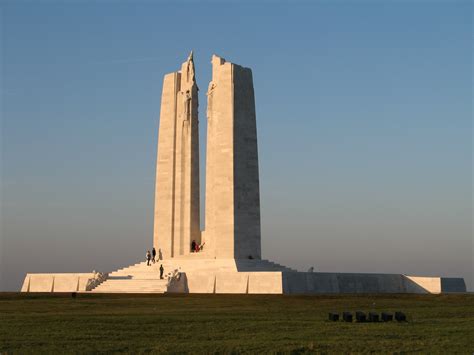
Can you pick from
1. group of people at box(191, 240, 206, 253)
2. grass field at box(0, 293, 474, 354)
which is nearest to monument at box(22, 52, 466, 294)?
group of people at box(191, 240, 206, 253)

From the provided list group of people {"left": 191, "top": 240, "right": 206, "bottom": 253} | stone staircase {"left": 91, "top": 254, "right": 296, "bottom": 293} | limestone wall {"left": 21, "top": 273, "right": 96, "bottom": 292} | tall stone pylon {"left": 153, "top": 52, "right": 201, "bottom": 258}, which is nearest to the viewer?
stone staircase {"left": 91, "top": 254, "right": 296, "bottom": 293}

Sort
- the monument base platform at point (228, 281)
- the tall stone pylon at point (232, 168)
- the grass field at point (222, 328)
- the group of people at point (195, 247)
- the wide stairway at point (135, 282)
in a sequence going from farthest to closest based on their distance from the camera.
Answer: the group of people at point (195, 247), the tall stone pylon at point (232, 168), the wide stairway at point (135, 282), the monument base platform at point (228, 281), the grass field at point (222, 328)

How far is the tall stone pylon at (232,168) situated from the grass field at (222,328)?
1726cm

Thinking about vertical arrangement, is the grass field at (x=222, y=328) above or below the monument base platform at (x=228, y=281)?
below

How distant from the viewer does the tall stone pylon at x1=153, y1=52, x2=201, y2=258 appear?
51000 millimetres

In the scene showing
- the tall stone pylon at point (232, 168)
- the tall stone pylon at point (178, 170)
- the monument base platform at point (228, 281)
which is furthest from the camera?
the tall stone pylon at point (178, 170)

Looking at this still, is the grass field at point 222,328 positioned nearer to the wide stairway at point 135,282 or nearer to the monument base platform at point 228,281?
the monument base platform at point 228,281

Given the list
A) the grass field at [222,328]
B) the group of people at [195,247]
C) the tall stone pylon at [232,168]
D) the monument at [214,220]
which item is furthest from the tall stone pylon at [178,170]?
the grass field at [222,328]

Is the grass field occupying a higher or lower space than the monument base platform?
lower

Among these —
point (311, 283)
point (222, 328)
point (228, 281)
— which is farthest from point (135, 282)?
point (222, 328)

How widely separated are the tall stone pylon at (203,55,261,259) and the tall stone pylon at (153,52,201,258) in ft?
6.36

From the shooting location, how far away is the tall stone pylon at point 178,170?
51.0 m

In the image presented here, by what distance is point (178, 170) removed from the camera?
51.4m

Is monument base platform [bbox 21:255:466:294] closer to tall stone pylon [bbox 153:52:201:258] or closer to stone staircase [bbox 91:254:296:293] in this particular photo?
stone staircase [bbox 91:254:296:293]
